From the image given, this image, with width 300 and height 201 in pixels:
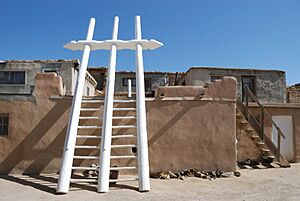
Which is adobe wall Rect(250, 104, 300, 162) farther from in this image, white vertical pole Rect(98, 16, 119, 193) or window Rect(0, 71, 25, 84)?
window Rect(0, 71, 25, 84)

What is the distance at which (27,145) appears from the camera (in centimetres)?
830

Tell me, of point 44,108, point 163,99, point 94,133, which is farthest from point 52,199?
point 163,99

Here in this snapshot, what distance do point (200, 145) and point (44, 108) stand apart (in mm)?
4828

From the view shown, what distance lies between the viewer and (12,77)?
17047mm

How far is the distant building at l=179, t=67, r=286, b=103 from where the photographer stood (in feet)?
59.3

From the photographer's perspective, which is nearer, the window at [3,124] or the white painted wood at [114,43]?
the white painted wood at [114,43]

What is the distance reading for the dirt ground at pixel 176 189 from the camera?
5859 millimetres

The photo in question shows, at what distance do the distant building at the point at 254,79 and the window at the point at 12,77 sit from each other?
10.5 metres

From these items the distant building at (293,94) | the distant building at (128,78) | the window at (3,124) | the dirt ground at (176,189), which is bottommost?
the dirt ground at (176,189)

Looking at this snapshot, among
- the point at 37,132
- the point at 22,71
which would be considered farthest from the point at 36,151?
the point at 22,71

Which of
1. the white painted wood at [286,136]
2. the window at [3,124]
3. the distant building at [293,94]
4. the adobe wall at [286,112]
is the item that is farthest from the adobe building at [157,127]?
the distant building at [293,94]

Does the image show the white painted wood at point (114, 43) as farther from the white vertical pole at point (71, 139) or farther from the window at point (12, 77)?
the window at point (12, 77)

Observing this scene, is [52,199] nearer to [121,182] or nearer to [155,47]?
[121,182]

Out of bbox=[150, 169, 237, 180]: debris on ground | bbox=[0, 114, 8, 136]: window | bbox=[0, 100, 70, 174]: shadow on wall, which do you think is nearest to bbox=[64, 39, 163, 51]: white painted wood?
bbox=[0, 100, 70, 174]: shadow on wall
